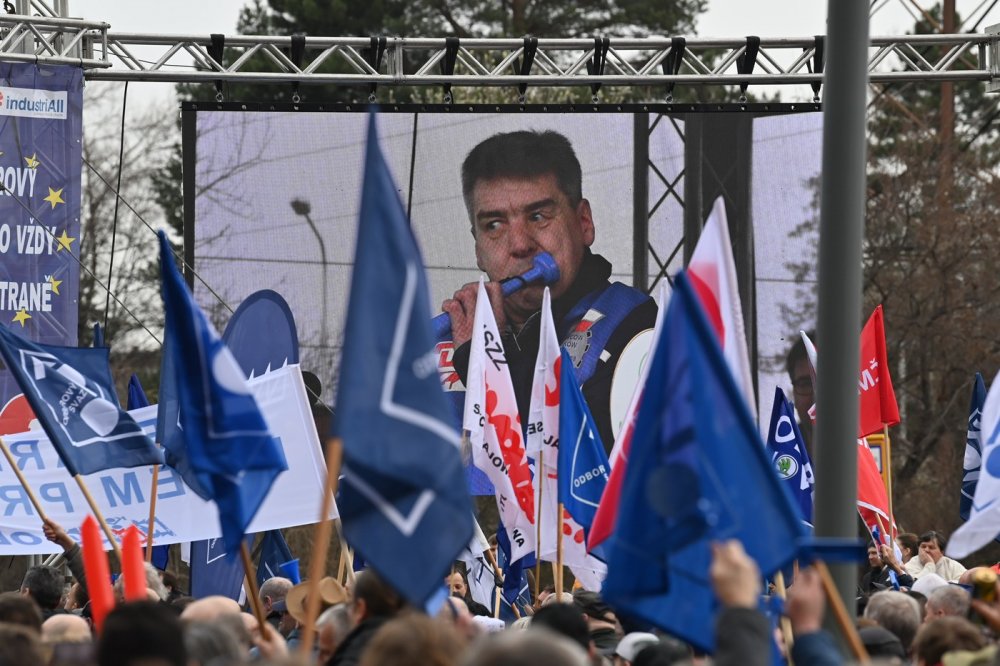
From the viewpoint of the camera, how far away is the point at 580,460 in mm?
9875

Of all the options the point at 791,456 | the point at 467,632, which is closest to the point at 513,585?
the point at 791,456

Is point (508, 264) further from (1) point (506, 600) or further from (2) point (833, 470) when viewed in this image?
(2) point (833, 470)

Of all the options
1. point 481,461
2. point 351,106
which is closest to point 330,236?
point 351,106

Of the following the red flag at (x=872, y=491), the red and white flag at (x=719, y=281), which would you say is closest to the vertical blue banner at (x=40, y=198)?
the red flag at (x=872, y=491)

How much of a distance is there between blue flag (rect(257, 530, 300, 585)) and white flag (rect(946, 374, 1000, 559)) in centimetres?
591

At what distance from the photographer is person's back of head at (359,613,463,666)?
4.05 meters

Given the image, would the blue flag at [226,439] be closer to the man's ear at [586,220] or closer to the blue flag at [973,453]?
the blue flag at [973,453]

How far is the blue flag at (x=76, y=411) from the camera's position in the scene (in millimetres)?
8758

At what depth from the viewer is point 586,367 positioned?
1667 centimetres

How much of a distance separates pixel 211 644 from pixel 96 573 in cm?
146

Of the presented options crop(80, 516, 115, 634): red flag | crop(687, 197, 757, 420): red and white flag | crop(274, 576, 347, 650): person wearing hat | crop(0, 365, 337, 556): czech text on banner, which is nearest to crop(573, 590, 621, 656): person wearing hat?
crop(274, 576, 347, 650): person wearing hat

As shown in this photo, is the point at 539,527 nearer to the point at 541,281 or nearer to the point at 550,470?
the point at 550,470

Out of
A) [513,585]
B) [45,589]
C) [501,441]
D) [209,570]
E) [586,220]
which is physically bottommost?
[209,570]

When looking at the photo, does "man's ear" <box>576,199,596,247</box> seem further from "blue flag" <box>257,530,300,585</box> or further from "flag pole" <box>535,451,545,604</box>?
"flag pole" <box>535,451,545,604</box>
